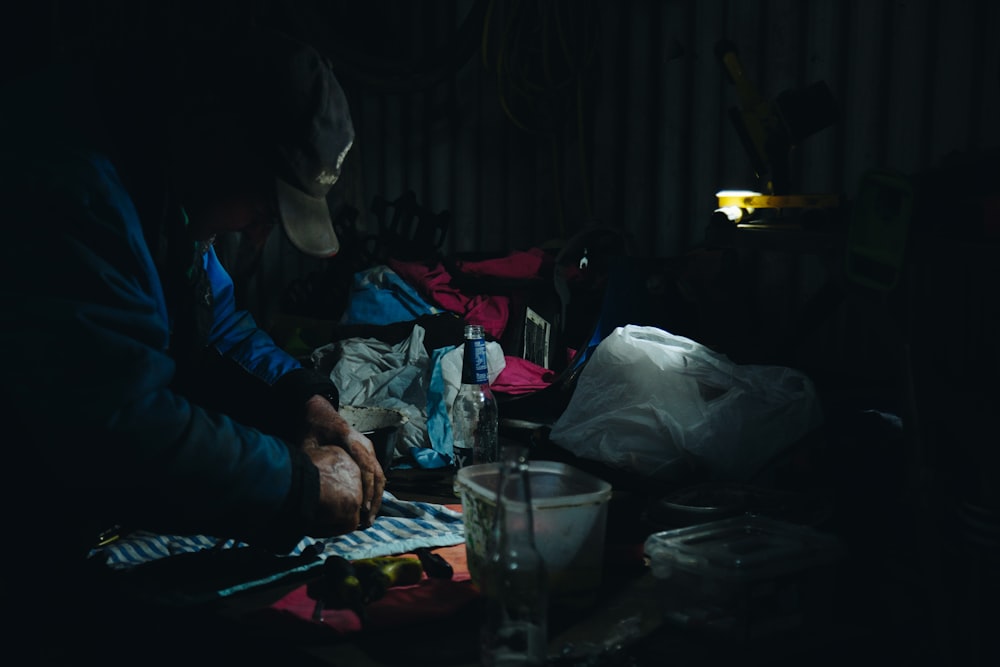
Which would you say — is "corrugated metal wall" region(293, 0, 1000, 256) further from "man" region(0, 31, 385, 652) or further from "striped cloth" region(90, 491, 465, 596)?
"man" region(0, 31, 385, 652)

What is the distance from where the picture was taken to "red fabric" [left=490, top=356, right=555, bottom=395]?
3.75 m

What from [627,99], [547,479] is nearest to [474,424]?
[547,479]

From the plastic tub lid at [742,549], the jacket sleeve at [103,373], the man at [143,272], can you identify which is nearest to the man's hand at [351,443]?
the man at [143,272]

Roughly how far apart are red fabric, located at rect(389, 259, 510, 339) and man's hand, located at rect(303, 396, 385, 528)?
1930 mm

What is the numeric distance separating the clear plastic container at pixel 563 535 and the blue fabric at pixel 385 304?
269 centimetres

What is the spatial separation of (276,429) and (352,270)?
9.35ft

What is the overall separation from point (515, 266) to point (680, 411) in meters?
1.75

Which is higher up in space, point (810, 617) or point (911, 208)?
point (911, 208)

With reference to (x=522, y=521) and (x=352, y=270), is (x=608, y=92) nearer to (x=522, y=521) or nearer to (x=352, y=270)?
(x=352, y=270)

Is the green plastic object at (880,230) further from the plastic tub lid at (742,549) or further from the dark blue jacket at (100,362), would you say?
the dark blue jacket at (100,362)

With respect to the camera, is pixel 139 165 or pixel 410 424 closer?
pixel 139 165

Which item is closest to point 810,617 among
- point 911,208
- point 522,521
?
point 522,521

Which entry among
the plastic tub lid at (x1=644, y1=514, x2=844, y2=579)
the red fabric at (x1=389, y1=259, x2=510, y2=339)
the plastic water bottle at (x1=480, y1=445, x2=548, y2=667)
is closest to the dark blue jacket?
the plastic water bottle at (x1=480, y1=445, x2=548, y2=667)

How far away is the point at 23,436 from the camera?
1714mm
